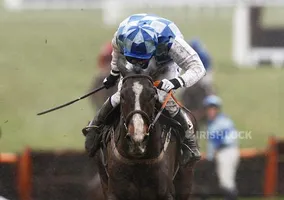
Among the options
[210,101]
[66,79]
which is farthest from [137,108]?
[66,79]

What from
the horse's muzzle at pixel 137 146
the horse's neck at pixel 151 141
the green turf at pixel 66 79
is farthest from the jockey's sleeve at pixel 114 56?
the green turf at pixel 66 79

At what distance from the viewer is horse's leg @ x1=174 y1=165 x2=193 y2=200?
7.41 meters

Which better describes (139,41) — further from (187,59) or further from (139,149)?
(139,149)

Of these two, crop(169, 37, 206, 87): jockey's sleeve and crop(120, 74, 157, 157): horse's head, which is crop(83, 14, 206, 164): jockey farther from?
crop(120, 74, 157, 157): horse's head

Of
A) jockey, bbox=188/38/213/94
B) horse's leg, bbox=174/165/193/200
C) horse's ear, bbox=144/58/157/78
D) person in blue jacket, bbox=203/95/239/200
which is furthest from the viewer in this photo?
jockey, bbox=188/38/213/94

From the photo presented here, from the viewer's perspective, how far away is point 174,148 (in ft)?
23.0

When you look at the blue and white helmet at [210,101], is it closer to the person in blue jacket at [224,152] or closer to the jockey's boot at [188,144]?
the person in blue jacket at [224,152]

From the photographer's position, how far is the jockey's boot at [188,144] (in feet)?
23.2

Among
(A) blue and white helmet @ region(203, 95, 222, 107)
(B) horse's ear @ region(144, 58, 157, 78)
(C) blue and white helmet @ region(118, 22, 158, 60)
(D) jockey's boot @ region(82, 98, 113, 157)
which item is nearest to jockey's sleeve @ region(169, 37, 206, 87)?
(B) horse's ear @ region(144, 58, 157, 78)

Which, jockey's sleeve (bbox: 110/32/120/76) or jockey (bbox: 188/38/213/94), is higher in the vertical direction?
jockey's sleeve (bbox: 110/32/120/76)

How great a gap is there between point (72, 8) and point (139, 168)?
9.75 m

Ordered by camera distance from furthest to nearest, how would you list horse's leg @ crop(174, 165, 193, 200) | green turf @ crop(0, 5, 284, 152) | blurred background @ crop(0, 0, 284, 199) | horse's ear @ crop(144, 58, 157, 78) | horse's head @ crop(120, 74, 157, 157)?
blurred background @ crop(0, 0, 284, 199)
green turf @ crop(0, 5, 284, 152)
horse's leg @ crop(174, 165, 193, 200)
horse's ear @ crop(144, 58, 157, 78)
horse's head @ crop(120, 74, 157, 157)

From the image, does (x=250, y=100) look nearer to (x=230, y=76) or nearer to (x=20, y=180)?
(x=230, y=76)

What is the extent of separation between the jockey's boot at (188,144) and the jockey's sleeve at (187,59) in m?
0.36
